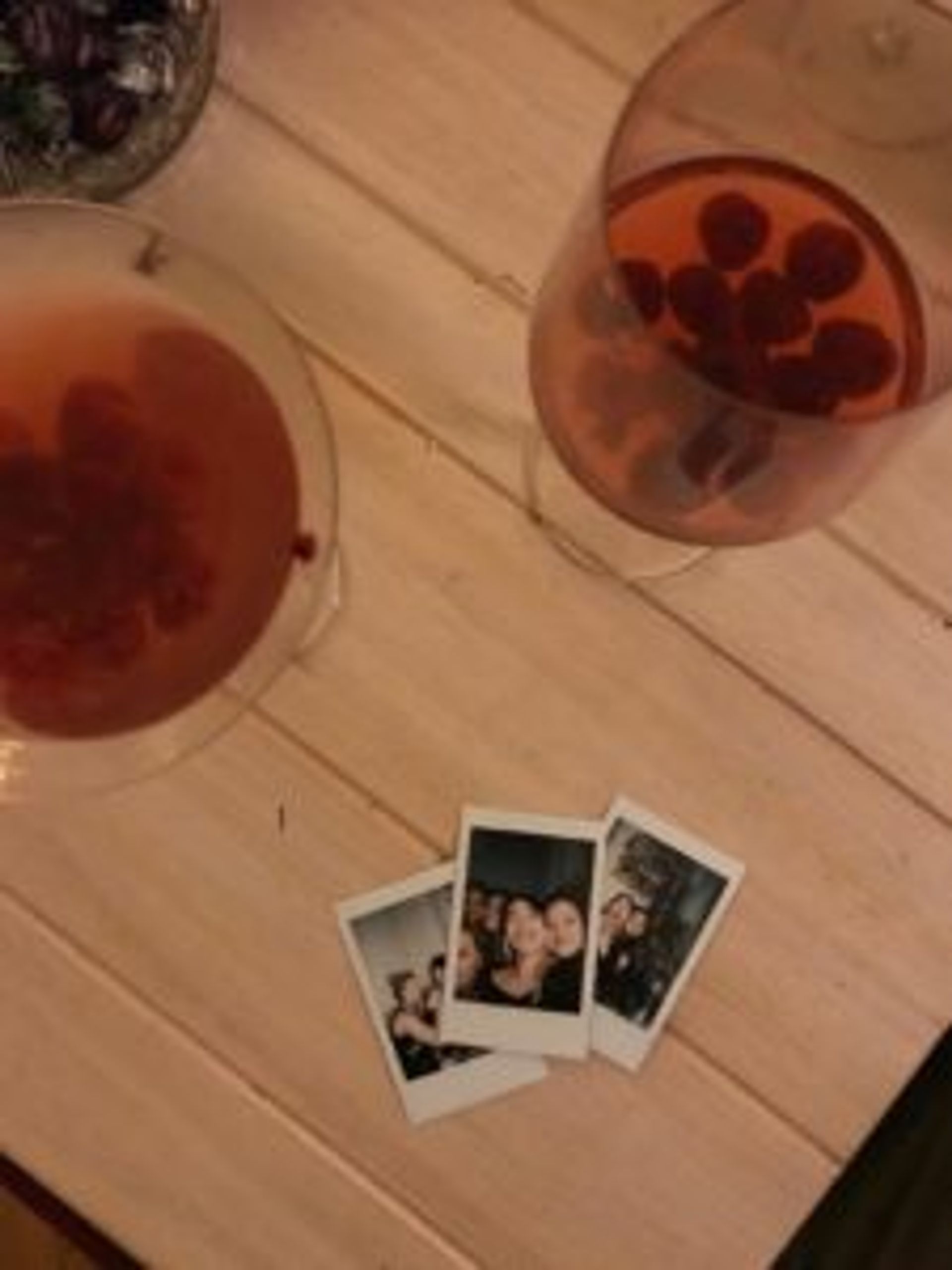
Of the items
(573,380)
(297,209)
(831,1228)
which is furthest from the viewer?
(831,1228)

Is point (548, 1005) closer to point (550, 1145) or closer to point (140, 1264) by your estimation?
point (550, 1145)

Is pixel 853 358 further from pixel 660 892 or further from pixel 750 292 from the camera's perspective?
pixel 660 892

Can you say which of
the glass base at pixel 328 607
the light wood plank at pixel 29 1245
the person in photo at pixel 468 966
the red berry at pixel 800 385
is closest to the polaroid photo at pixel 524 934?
the person in photo at pixel 468 966

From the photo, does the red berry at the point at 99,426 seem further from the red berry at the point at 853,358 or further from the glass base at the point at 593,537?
the red berry at the point at 853,358

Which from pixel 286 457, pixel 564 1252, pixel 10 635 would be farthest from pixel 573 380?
pixel 564 1252

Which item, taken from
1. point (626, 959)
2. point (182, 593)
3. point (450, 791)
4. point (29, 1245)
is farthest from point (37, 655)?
point (29, 1245)

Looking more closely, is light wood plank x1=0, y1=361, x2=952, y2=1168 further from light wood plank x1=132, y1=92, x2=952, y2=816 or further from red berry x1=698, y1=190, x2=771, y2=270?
red berry x1=698, y1=190, x2=771, y2=270
